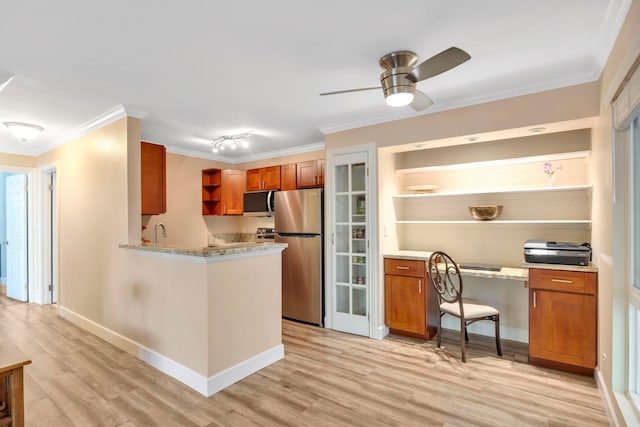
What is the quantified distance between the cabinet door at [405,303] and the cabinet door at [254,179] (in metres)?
2.62

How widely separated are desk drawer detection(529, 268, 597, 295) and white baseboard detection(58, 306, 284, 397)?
7.79 feet

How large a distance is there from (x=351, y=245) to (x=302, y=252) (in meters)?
0.72

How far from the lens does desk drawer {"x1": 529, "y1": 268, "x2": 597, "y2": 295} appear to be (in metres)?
2.60

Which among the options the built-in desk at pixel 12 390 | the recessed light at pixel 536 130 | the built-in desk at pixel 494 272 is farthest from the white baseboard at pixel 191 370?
the recessed light at pixel 536 130

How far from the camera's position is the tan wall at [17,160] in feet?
15.8

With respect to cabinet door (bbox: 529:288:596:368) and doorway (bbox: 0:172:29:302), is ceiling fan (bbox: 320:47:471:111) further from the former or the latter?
doorway (bbox: 0:172:29:302)

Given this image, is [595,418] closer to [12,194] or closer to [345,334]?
[345,334]

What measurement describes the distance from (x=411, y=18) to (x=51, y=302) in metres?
6.19

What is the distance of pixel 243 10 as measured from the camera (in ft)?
5.57

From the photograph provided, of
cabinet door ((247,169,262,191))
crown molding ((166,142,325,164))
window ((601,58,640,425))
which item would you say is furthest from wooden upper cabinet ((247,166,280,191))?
window ((601,58,640,425))

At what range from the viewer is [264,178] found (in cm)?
513

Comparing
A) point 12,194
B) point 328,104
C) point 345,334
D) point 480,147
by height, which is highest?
point 328,104

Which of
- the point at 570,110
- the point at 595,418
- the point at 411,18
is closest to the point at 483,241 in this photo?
the point at 570,110

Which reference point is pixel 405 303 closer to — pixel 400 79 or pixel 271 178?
pixel 400 79
